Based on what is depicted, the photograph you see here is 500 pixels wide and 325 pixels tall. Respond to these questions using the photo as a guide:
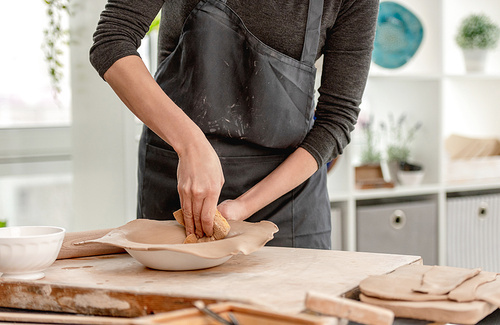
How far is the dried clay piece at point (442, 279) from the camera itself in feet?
2.88

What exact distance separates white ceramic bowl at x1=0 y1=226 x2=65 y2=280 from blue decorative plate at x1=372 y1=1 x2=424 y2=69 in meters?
2.15

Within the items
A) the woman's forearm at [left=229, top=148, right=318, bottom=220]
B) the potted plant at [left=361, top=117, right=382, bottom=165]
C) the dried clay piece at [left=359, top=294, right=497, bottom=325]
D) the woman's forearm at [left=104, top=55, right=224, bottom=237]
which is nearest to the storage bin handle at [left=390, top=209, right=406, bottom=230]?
the potted plant at [left=361, top=117, right=382, bottom=165]

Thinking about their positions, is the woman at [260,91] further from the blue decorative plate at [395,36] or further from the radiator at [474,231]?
the radiator at [474,231]

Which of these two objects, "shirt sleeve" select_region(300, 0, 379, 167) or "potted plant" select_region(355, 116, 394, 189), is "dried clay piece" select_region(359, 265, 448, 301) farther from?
"potted plant" select_region(355, 116, 394, 189)

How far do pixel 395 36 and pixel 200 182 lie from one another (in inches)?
78.8

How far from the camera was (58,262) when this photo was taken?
1140 millimetres

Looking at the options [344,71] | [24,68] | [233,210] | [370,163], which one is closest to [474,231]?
[370,163]

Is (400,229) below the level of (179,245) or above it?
below

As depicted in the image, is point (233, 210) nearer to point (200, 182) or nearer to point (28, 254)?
point (200, 182)

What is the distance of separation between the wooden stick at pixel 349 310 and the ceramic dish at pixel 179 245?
255 mm

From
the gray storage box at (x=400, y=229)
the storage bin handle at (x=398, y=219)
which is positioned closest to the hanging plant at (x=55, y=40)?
the gray storage box at (x=400, y=229)

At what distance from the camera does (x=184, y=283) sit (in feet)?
3.17

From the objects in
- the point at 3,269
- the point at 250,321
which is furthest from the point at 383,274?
the point at 3,269

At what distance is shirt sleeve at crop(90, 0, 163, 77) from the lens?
4.01ft
